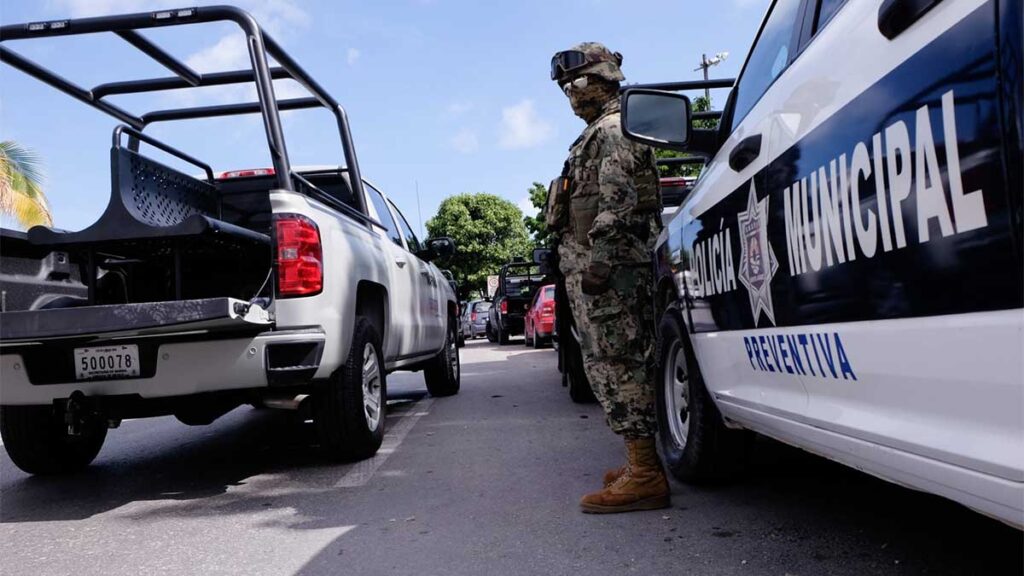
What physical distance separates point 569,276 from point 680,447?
3.24 feet

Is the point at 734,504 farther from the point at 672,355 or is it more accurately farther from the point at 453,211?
the point at 453,211

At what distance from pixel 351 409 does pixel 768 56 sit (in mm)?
2767

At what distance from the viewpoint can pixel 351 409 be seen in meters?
4.22

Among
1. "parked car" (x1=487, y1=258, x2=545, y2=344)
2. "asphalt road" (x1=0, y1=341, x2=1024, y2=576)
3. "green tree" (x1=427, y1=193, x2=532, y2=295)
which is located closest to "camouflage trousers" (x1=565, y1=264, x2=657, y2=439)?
"asphalt road" (x1=0, y1=341, x2=1024, y2=576)

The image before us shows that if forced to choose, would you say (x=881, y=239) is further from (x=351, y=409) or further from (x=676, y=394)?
(x=351, y=409)

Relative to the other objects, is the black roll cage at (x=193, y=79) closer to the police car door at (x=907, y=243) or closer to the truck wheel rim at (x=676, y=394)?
the truck wheel rim at (x=676, y=394)

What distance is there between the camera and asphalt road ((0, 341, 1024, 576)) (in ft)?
8.68

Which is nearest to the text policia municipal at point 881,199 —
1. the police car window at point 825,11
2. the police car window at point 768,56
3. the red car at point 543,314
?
the police car window at point 825,11

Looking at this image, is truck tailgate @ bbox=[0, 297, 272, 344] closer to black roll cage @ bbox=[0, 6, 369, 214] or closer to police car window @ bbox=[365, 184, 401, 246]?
black roll cage @ bbox=[0, 6, 369, 214]

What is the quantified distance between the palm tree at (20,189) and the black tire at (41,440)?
477 inches

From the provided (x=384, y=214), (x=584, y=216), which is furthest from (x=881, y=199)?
(x=384, y=214)

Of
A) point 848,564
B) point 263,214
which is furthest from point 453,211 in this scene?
point 848,564

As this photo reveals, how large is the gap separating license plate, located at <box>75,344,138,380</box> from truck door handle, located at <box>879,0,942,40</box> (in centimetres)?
344

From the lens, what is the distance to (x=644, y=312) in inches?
135
